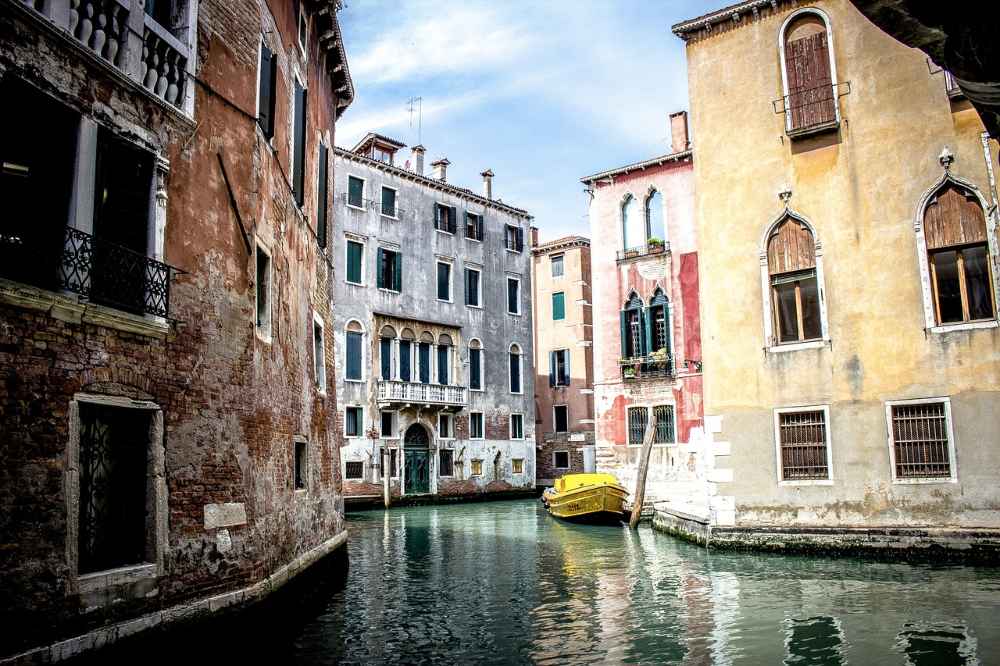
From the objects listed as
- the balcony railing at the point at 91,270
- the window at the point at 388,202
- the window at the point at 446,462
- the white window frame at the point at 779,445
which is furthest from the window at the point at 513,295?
the balcony railing at the point at 91,270

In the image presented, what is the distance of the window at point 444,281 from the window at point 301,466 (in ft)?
67.0

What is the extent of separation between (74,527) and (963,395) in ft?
36.1

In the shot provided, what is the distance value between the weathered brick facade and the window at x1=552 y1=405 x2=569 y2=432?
26137 millimetres

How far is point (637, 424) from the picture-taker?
24172 mm

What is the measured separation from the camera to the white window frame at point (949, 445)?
1142 centimetres

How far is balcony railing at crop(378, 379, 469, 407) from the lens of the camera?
2845 cm

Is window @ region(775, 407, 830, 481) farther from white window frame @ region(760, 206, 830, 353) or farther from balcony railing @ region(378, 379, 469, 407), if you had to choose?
balcony railing @ region(378, 379, 469, 407)

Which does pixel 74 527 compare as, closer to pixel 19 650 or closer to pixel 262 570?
pixel 19 650

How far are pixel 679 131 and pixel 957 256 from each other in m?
15.2

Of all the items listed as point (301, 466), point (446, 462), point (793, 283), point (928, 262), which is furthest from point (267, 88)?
point (446, 462)

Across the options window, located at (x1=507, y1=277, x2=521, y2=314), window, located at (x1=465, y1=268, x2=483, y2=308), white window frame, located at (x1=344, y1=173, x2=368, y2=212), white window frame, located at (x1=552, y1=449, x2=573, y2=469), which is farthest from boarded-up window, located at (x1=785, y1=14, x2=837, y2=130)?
white window frame, located at (x1=552, y1=449, x2=573, y2=469)

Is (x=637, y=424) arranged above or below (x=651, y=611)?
above

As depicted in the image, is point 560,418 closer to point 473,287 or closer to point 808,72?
point 473,287

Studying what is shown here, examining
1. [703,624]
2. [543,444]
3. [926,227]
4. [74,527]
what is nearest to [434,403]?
[543,444]
